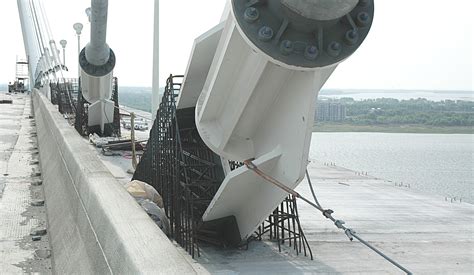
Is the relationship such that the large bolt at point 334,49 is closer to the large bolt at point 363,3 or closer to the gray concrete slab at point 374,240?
the large bolt at point 363,3

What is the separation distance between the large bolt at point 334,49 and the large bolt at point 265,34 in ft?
1.83

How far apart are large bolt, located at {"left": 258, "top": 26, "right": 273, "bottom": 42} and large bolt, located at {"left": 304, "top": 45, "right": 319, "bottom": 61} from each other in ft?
1.18

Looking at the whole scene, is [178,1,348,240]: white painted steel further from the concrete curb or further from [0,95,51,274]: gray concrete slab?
[0,95,51,274]: gray concrete slab

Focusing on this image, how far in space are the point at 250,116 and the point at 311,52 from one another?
1984 mm

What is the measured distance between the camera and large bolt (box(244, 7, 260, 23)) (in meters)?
5.26

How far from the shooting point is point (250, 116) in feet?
23.5

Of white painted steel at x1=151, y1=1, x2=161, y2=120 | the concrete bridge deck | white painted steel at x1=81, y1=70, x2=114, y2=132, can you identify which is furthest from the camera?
white painted steel at x1=81, y1=70, x2=114, y2=132

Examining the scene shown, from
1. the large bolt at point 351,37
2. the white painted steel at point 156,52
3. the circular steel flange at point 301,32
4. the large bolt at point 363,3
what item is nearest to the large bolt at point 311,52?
the circular steel flange at point 301,32

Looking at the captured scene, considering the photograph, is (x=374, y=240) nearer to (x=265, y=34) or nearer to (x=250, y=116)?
(x=250, y=116)

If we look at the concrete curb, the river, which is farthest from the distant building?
the concrete curb

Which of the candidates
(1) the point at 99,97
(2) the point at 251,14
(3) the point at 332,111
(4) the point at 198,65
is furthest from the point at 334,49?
(3) the point at 332,111

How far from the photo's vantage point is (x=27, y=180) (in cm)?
712

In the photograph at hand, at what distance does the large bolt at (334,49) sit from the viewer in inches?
209

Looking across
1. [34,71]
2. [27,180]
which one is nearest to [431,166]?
[27,180]
